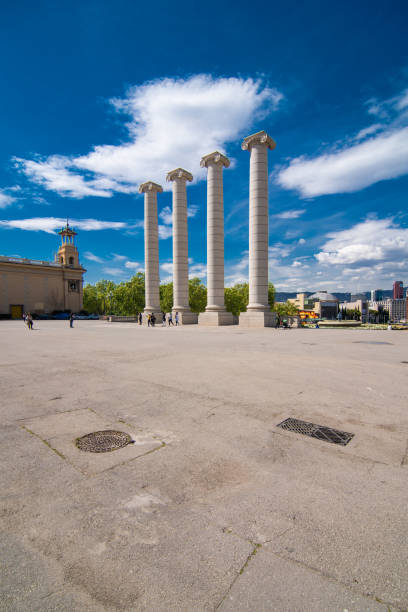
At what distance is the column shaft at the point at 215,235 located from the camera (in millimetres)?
33969

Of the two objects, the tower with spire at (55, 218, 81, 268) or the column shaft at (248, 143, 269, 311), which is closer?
the column shaft at (248, 143, 269, 311)

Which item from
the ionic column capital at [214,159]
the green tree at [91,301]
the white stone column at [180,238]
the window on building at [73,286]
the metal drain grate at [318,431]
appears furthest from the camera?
the green tree at [91,301]

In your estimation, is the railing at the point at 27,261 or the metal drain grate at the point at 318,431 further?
the railing at the point at 27,261

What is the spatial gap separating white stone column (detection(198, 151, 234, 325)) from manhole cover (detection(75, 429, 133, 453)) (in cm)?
2888

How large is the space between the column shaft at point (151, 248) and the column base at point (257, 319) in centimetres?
1581

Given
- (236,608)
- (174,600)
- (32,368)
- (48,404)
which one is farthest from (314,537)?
(32,368)

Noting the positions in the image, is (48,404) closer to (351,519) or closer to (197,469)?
(197,469)

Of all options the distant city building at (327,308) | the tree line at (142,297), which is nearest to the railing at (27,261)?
the tree line at (142,297)

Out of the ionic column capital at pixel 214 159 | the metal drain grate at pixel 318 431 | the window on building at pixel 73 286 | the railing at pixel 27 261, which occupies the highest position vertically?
the ionic column capital at pixel 214 159

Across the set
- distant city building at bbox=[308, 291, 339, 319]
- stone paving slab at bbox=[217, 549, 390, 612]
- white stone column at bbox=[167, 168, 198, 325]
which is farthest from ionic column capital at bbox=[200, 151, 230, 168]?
distant city building at bbox=[308, 291, 339, 319]

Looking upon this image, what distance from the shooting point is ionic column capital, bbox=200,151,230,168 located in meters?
33.3

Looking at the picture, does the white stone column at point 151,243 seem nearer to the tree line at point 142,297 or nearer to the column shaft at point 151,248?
the column shaft at point 151,248

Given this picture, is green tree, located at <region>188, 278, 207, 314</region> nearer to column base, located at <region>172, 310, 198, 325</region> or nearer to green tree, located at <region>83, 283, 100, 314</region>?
green tree, located at <region>83, 283, 100, 314</region>

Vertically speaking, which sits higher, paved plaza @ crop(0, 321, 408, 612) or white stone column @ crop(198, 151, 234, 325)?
white stone column @ crop(198, 151, 234, 325)
